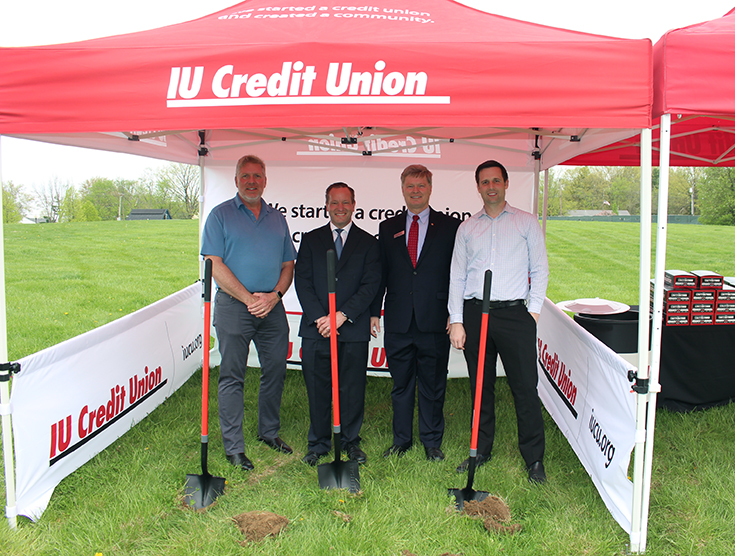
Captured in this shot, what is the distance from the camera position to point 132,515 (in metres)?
2.60

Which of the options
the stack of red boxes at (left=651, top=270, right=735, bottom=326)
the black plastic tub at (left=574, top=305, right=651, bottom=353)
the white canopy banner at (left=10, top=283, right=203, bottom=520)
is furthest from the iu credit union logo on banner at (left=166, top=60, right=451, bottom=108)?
the stack of red boxes at (left=651, top=270, right=735, bottom=326)

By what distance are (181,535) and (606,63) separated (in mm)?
2930

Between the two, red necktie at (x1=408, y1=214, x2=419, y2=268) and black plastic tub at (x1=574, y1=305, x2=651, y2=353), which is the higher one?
red necktie at (x1=408, y1=214, x2=419, y2=268)

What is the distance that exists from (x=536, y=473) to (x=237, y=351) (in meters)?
1.97

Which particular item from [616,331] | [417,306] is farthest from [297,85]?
[616,331]

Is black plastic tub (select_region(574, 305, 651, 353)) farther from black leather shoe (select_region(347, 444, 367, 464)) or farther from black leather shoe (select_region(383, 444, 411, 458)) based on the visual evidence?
black leather shoe (select_region(347, 444, 367, 464))

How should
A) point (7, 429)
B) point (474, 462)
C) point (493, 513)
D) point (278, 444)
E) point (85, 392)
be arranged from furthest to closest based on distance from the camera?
point (278, 444), point (85, 392), point (474, 462), point (493, 513), point (7, 429)

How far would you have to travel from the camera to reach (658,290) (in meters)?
2.27

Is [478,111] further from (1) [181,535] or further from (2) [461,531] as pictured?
(1) [181,535]

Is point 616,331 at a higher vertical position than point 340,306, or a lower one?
lower

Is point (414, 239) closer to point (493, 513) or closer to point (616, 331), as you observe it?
point (493, 513)

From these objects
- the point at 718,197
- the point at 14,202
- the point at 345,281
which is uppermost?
the point at 718,197

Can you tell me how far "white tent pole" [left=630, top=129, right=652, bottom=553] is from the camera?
2234 millimetres

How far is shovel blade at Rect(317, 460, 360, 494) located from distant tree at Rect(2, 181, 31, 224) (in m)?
33.2
